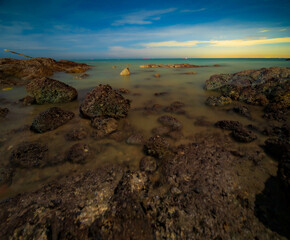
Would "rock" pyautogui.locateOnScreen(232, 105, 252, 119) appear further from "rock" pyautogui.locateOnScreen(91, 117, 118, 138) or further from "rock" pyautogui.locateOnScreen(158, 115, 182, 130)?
"rock" pyautogui.locateOnScreen(91, 117, 118, 138)

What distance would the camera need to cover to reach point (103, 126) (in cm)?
468

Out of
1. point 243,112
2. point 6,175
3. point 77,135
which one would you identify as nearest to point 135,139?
point 77,135

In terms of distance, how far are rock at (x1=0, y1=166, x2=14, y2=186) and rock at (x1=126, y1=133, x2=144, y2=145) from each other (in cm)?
279

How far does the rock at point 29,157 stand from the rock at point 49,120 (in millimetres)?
1052

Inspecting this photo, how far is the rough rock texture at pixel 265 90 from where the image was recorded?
576 cm

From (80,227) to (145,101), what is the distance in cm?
640

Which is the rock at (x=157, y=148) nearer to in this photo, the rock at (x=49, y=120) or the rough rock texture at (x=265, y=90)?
the rock at (x=49, y=120)

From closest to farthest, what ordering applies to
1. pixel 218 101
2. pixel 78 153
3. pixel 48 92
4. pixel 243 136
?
pixel 78 153, pixel 243 136, pixel 218 101, pixel 48 92

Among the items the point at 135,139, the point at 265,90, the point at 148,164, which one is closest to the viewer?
the point at 148,164

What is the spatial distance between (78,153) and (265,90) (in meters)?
9.90

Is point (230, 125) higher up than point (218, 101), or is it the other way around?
point (218, 101)

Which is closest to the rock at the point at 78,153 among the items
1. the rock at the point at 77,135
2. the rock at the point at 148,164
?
the rock at the point at 77,135

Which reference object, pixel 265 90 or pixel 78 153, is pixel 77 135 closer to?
pixel 78 153

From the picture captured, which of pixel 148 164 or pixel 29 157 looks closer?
pixel 148 164
